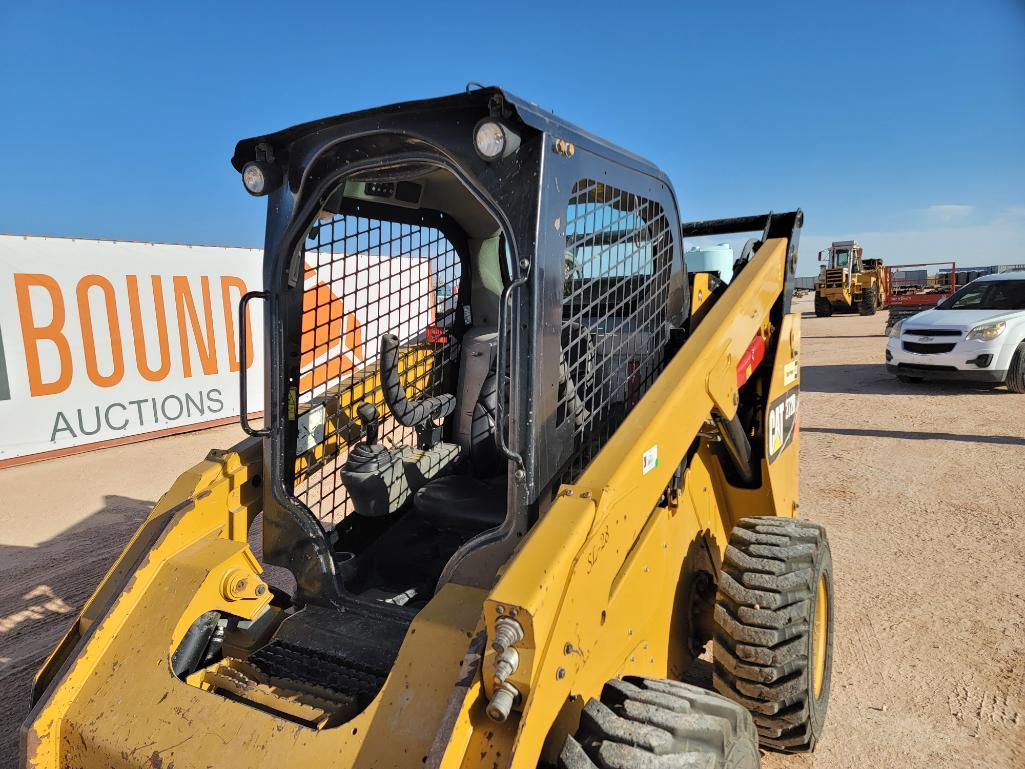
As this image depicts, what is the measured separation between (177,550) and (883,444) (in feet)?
24.3

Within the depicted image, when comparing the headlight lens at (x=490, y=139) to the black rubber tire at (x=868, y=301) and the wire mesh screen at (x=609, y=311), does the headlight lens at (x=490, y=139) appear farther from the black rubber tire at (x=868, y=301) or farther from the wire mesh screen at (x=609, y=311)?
the black rubber tire at (x=868, y=301)

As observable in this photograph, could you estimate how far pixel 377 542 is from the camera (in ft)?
10.2

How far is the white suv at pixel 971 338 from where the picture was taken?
386 inches

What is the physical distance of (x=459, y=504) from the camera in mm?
2918

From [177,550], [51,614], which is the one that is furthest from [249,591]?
[51,614]

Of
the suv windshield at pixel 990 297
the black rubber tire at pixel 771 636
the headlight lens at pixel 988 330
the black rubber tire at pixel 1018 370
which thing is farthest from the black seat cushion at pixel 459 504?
the suv windshield at pixel 990 297

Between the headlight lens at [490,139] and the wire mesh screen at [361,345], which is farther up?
the headlight lens at [490,139]

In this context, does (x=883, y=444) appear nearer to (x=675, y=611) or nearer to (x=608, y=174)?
(x=675, y=611)

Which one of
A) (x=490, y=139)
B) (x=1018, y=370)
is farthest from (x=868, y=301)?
(x=490, y=139)

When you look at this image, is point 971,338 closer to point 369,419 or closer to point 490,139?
point 369,419

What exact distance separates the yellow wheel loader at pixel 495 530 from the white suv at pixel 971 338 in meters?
8.48

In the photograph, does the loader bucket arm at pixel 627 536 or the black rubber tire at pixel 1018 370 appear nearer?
the loader bucket arm at pixel 627 536

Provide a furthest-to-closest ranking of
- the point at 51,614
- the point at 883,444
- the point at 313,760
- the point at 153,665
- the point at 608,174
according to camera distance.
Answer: the point at 883,444 → the point at 51,614 → the point at 608,174 → the point at 153,665 → the point at 313,760

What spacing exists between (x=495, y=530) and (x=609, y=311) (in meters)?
0.91
